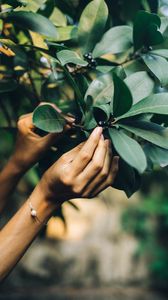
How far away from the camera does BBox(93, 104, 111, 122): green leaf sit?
2.14ft

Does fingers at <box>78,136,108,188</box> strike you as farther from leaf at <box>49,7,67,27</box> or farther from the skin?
leaf at <box>49,7,67,27</box>

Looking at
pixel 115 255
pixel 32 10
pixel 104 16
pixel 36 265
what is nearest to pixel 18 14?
pixel 32 10

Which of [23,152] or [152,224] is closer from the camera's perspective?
[23,152]

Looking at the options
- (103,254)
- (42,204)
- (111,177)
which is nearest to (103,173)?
(111,177)

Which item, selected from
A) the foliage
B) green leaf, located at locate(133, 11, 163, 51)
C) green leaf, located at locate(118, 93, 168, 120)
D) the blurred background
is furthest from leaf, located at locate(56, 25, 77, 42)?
the blurred background

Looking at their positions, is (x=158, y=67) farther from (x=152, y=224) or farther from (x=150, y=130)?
(x=152, y=224)

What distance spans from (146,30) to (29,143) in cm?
33

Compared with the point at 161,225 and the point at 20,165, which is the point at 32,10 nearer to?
the point at 20,165

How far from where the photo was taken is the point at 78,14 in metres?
0.91

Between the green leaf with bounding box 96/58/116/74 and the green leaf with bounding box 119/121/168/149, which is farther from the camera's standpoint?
the green leaf with bounding box 96/58/116/74

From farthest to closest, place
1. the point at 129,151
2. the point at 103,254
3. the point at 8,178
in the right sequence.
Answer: the point at 103,254 < the point at 8,178 < the point at 129,151

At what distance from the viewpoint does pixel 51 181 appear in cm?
70

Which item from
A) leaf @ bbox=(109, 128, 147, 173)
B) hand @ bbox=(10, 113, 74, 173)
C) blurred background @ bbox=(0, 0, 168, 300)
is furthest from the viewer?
blurred background @ bbox=(0, 0, 168, 300)

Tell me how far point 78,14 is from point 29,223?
0.50 m
